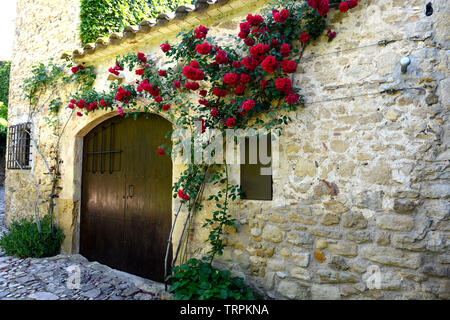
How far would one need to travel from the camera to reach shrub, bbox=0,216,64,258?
4.07 metres

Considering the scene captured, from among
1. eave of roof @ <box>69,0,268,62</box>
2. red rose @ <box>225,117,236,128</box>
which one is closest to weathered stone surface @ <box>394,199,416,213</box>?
red rose @ <box>225,117,236,128</box>

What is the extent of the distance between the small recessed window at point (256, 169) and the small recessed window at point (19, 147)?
4.67 m

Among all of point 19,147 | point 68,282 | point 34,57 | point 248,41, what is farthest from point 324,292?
point 34,57

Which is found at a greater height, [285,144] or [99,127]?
[99,127]

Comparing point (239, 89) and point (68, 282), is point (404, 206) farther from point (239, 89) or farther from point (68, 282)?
point (68, 282)

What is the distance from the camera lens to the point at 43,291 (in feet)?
9.92

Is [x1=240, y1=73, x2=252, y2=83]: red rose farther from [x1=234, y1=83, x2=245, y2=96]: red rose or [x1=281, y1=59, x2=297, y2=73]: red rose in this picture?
[x1=281, y1=59, x2=297, y2=73]: red rose

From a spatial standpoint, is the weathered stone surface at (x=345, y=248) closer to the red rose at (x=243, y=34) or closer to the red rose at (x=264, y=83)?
the red rose at (x=264, y=83)

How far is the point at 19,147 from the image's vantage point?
543 cm

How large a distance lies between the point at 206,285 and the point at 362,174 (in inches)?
64.4

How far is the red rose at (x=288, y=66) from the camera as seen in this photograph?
7.80 ft

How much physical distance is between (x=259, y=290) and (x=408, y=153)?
177 cm
